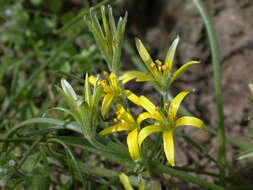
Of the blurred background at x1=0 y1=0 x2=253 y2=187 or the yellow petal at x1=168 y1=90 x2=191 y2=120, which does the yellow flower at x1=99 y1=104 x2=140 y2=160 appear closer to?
the yellow petal at x1=168 y1=90 x2=191 y2=120

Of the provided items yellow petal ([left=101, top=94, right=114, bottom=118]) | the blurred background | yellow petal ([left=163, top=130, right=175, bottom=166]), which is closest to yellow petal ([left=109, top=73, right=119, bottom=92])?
yellow petal ([left=101, top=94, right=114, bottom=118])

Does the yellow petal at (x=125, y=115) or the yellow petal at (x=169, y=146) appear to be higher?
the yellow petal at (x=125, y=115)

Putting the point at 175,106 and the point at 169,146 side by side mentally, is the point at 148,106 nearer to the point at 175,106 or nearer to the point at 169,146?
the point at 175,106

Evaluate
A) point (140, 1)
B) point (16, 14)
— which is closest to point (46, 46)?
point (16, 14)

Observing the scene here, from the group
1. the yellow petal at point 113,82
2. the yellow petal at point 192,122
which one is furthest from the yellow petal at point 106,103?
the yellow petal at point 192,122


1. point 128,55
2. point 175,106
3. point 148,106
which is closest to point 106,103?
point 148,106

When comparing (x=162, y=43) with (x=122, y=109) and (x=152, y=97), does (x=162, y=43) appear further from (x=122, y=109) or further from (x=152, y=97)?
(x=122, y=109)

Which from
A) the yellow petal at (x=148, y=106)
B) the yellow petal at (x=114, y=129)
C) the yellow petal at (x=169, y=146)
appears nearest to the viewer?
the yellow petal at (x=169, y=146)

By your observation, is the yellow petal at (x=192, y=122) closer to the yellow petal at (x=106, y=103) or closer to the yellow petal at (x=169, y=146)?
the yellow petal at (x=169, y=146)
